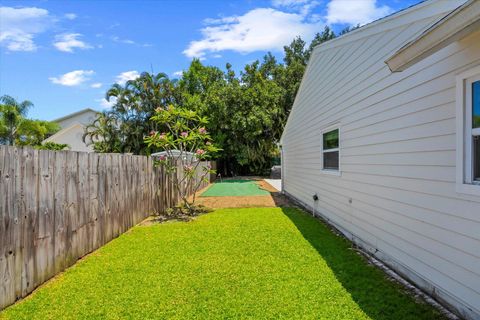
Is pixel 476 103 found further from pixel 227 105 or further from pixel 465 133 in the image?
pixel 227 105

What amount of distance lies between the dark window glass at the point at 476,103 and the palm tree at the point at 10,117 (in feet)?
108

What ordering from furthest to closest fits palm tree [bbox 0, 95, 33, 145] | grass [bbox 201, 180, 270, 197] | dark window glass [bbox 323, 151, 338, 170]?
palm tree [bbox 0, 95, 33, 145] < grass [bbox 201, 180, 270, 197] < dark window glass [bbox 323, 151, 338, 170]

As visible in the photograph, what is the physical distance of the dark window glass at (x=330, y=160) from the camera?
7.26 meters

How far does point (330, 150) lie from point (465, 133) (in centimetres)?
451

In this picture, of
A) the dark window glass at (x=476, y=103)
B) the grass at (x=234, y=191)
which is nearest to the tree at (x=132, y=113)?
the grass at (x=234, y=191)

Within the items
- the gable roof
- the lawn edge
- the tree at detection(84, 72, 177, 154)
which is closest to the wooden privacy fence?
the lawn edge

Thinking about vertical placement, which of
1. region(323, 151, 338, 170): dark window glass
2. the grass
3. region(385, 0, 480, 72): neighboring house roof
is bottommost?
the grass

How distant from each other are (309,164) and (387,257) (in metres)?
5.23

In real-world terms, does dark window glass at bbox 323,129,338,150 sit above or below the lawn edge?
above

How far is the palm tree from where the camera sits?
91.7ft

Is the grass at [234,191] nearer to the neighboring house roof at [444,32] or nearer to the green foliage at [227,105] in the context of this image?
the green foliage at [227,105]

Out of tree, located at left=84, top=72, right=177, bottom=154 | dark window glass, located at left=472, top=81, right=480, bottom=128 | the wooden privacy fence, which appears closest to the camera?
dark window glass, located at left=472, top=81, right=480, bottom=128

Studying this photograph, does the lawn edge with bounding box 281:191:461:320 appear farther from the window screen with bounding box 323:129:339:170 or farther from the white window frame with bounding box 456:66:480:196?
the window screen with bounding box 323:129:339:170

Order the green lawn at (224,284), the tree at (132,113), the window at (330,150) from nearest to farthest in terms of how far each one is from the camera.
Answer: the green lawn at (224,284)
the window at (330,150)
the tree at (132,113)
